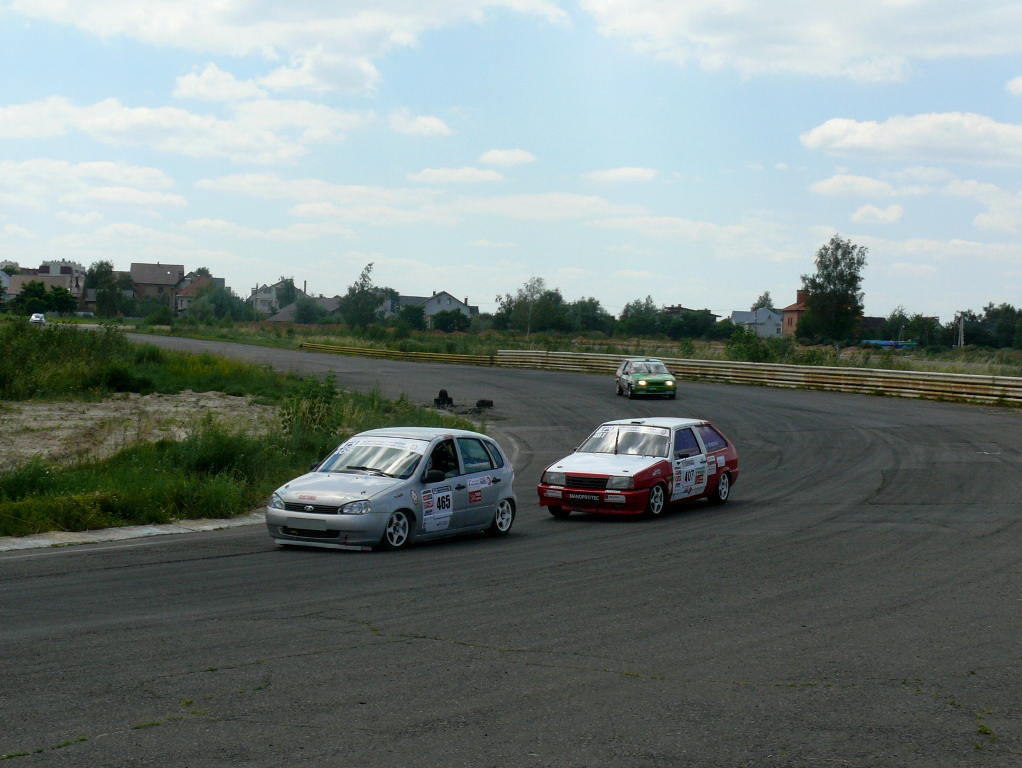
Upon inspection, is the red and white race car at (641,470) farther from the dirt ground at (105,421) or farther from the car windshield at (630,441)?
the dirt ground at (105,421)

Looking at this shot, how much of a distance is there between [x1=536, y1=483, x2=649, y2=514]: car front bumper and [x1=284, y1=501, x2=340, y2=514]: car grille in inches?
190

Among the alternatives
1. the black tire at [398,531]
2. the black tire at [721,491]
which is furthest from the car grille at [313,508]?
the black tire at [721,491]

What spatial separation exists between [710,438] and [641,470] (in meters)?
2.56

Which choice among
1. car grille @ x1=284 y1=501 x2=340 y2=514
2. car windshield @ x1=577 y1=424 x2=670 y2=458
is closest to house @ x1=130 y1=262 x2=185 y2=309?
car windshield @ x1=577 y1=424 x2=670 y2=458

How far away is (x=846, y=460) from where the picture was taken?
958 inches

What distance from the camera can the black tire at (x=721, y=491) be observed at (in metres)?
18.8

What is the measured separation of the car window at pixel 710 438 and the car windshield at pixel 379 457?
625 centimetres

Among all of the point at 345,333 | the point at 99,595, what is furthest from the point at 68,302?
the point at 99,595

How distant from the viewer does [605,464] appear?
17391 millimetres

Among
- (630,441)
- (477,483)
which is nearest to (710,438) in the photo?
(630,441)

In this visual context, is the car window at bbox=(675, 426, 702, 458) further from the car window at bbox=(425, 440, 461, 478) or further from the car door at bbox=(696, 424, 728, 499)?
the car window at bbox=(425, 440, 461, 478)

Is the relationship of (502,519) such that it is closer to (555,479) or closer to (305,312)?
(555,479)

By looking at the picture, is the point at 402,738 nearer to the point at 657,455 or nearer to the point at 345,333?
the point at 657,455

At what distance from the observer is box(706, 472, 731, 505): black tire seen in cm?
1883
